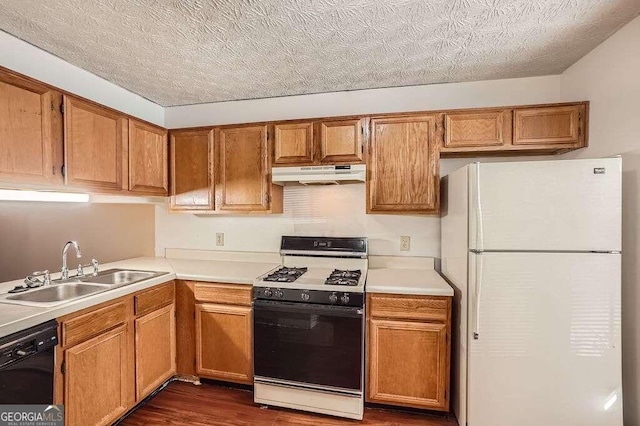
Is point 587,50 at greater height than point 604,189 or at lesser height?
greater

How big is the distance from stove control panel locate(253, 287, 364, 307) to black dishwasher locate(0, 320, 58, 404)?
1.11m

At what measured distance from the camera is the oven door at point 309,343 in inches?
79.3

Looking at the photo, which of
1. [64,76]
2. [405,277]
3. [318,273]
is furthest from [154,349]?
[64,76]

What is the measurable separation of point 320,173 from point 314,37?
3.00ft

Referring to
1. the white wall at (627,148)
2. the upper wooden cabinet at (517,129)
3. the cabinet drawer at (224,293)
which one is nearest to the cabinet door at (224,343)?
the cabinet drawer at (224,293)

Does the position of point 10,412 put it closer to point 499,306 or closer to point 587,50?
point 499,306

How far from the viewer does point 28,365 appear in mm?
1408

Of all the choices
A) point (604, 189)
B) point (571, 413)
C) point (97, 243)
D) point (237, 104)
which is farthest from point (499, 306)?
point (97, 243)

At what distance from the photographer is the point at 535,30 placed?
1736mm

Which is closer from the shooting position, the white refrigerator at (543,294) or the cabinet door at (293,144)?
the white refrigerator at (543,294)

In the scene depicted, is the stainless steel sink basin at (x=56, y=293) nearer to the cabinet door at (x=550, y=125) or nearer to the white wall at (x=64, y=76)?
the white wall at (x=64, y=76)

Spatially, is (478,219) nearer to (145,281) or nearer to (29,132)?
(145,281)

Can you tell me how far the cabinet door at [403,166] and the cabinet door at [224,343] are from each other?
51.8 inches

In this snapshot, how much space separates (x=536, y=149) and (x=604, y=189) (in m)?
0.65
